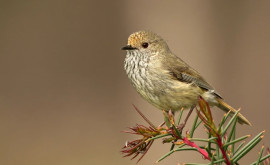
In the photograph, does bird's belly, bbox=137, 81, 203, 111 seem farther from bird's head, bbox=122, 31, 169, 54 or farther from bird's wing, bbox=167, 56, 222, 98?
bird's head, bbox=122, 31, 169, 54

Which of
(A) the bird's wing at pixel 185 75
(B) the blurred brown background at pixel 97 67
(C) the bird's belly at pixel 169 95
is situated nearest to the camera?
(C) the bird's belly at pixel 169 95

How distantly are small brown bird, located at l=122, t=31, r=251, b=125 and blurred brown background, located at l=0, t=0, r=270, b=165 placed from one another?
2.83 meters

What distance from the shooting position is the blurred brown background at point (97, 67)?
Result: 281 inches

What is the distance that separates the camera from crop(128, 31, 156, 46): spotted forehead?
12.9ft

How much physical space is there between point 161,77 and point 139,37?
1.36ft

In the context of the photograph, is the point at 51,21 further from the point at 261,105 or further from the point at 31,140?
the point at 261,105

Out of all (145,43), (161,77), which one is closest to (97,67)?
(145,43)

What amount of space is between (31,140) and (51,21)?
10.3 ft

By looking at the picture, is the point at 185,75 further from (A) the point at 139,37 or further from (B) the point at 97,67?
(B) the point at 97,67

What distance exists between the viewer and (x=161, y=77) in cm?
375

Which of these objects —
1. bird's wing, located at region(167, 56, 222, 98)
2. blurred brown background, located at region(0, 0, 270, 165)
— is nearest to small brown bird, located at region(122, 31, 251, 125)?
bird's wing, located at region(167, 56, 222, 98)

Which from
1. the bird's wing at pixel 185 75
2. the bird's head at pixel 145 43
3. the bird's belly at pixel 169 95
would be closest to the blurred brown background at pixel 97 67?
the bird's head at pixel 145 43

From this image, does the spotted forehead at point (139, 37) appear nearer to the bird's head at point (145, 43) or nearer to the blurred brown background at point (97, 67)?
the bird's head at point (145, 43)

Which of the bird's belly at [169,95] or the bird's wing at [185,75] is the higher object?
the bird's wing at [185,75]
